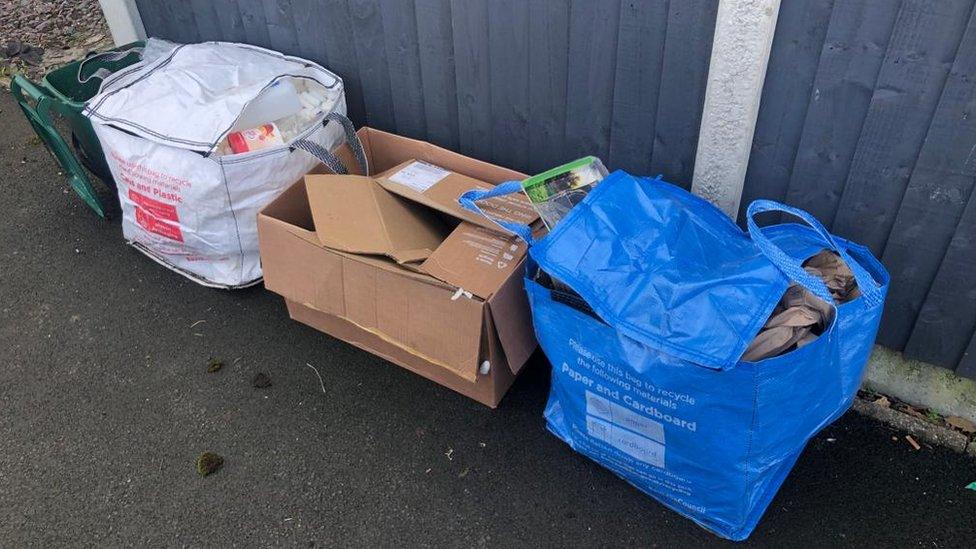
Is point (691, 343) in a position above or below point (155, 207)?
above

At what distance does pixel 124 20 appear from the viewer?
11.2ft

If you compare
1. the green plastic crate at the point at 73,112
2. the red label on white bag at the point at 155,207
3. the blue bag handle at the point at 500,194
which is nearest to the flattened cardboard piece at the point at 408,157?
the blue bag handle at the point at 500,194

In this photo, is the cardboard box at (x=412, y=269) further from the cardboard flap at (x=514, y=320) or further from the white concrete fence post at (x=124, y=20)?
the white concrete fence post at (x=124, y=20)

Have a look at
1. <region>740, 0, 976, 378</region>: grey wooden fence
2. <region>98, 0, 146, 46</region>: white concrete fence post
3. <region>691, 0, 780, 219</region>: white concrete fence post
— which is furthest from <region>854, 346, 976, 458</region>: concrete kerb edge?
<region>98, 0, 146, 46</region>: white concrete fence post

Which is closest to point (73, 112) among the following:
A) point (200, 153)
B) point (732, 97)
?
point (200, 153)

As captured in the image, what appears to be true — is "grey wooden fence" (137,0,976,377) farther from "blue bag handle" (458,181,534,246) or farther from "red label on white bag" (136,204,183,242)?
"red label on white bag" (136,204,183,242)

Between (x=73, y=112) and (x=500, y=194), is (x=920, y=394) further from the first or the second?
(x=73, y=112)

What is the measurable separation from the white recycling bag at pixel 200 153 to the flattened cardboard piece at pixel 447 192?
24 centimetres

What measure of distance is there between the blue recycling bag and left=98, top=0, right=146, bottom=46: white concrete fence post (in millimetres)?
2457

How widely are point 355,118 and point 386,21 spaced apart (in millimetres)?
514

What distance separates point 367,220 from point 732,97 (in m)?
1.17

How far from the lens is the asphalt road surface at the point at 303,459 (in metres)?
2.00

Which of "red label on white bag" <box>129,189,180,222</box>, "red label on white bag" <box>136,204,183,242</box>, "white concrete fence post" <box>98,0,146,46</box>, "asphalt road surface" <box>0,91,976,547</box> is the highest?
"white concrete fence post" <box>98,0,146,46</box>

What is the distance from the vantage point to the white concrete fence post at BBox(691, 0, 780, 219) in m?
1.86
